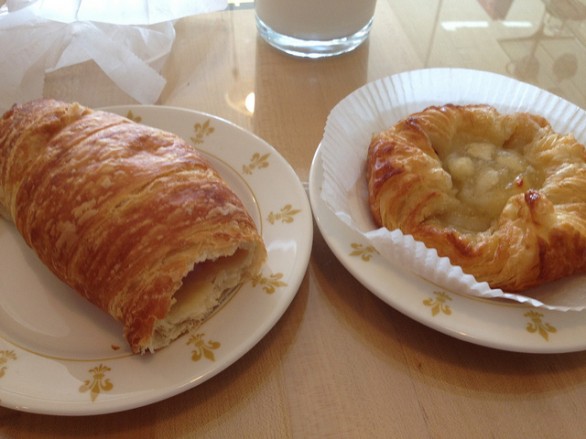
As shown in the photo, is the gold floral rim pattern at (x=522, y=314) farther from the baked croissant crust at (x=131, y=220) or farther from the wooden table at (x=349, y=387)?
the baked croissant crust at (x=131, y=220)

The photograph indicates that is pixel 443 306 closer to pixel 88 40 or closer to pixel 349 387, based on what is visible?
pixel 349 387

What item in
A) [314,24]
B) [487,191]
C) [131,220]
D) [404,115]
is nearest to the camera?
[131,220]

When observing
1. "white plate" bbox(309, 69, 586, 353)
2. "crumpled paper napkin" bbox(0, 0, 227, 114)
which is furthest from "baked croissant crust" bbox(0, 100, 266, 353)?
"crumpled paper napkin" bbox(0, 0, 227, 114)

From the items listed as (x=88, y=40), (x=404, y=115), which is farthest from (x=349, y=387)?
(x=88, y=40)

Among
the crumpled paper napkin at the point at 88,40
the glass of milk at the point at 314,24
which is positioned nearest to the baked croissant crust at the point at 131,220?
the crumpled paper napkin at the point at 88,40

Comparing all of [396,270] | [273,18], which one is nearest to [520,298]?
[396,270]

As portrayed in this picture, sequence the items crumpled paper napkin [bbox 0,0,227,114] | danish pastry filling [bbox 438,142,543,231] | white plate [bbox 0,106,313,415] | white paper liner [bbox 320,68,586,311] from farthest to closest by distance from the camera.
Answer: crumpled paper napkin [bbox 0,0,227,114] < danish pastry filling [bbox 438,142,543,231] < white paper liner [bbox 320,68,586,311] < white plate [bbox 0,106,313,415]

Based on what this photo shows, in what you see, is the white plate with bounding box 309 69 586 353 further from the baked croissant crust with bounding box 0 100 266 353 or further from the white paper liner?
the baked croissant crust with bounding box 0 100 266 353
